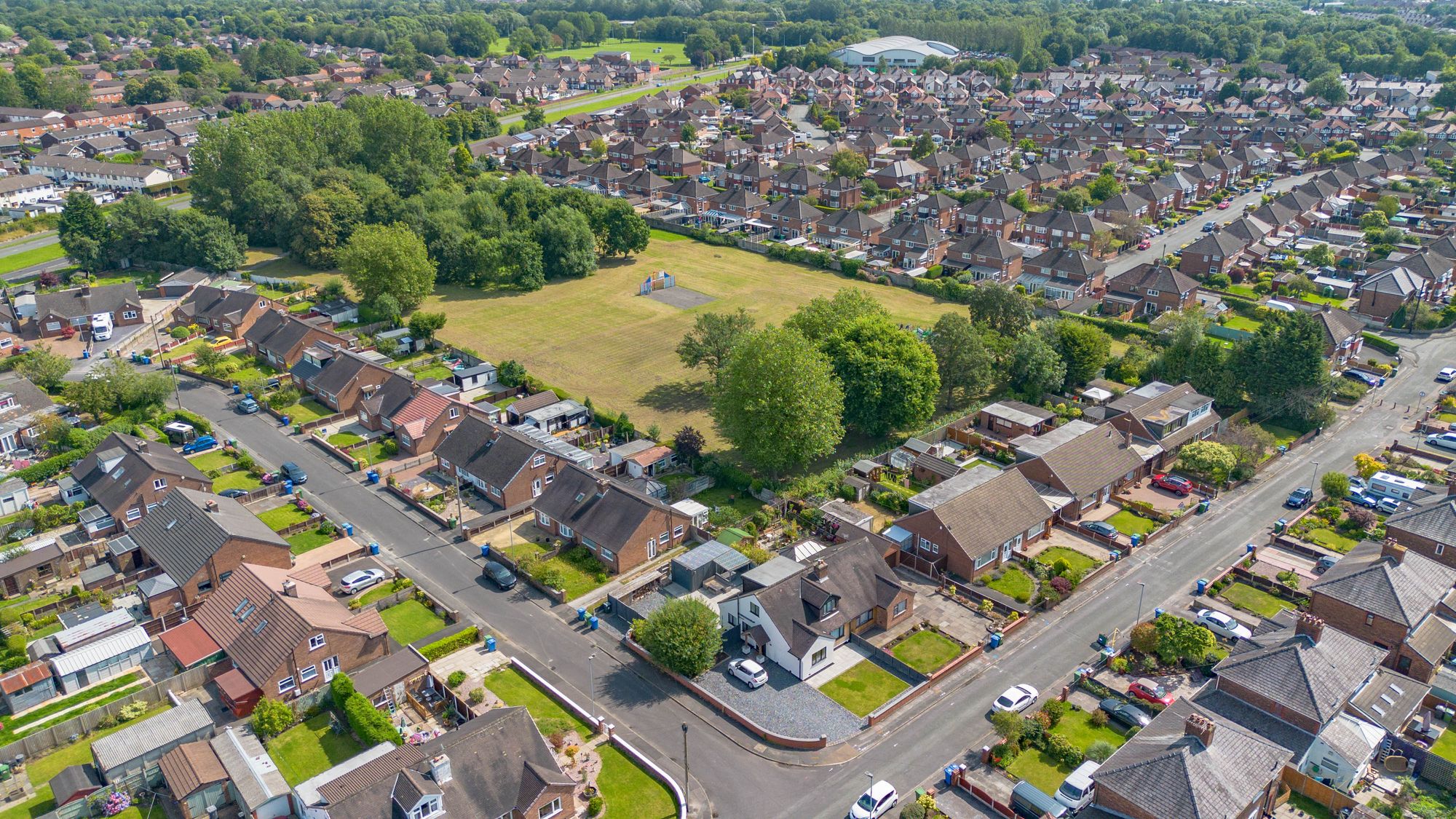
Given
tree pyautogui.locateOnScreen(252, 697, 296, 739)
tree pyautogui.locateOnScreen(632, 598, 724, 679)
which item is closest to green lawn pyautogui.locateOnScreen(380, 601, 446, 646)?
tree pyautogui.locateOnScreen(252, 697, 296, 739)

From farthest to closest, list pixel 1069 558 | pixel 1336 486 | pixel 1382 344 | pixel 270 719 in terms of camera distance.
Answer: pixel 1382 344 → pixel 1336 486 → pixel 1069 558 → pixel 270 719

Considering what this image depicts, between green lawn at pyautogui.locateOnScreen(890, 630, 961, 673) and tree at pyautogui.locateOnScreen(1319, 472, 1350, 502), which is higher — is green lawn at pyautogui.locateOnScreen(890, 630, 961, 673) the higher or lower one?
the lower one

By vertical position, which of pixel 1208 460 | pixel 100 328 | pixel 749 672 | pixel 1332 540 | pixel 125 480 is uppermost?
pixel 125 480

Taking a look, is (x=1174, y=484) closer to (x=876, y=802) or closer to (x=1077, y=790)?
(x=1077, y=790)

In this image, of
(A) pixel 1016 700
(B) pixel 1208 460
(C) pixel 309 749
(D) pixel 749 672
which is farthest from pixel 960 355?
(C) pixel 309 749

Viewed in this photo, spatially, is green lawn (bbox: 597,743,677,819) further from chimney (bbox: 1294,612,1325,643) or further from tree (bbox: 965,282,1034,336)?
tree (bbox: 965,282,1034,336)
